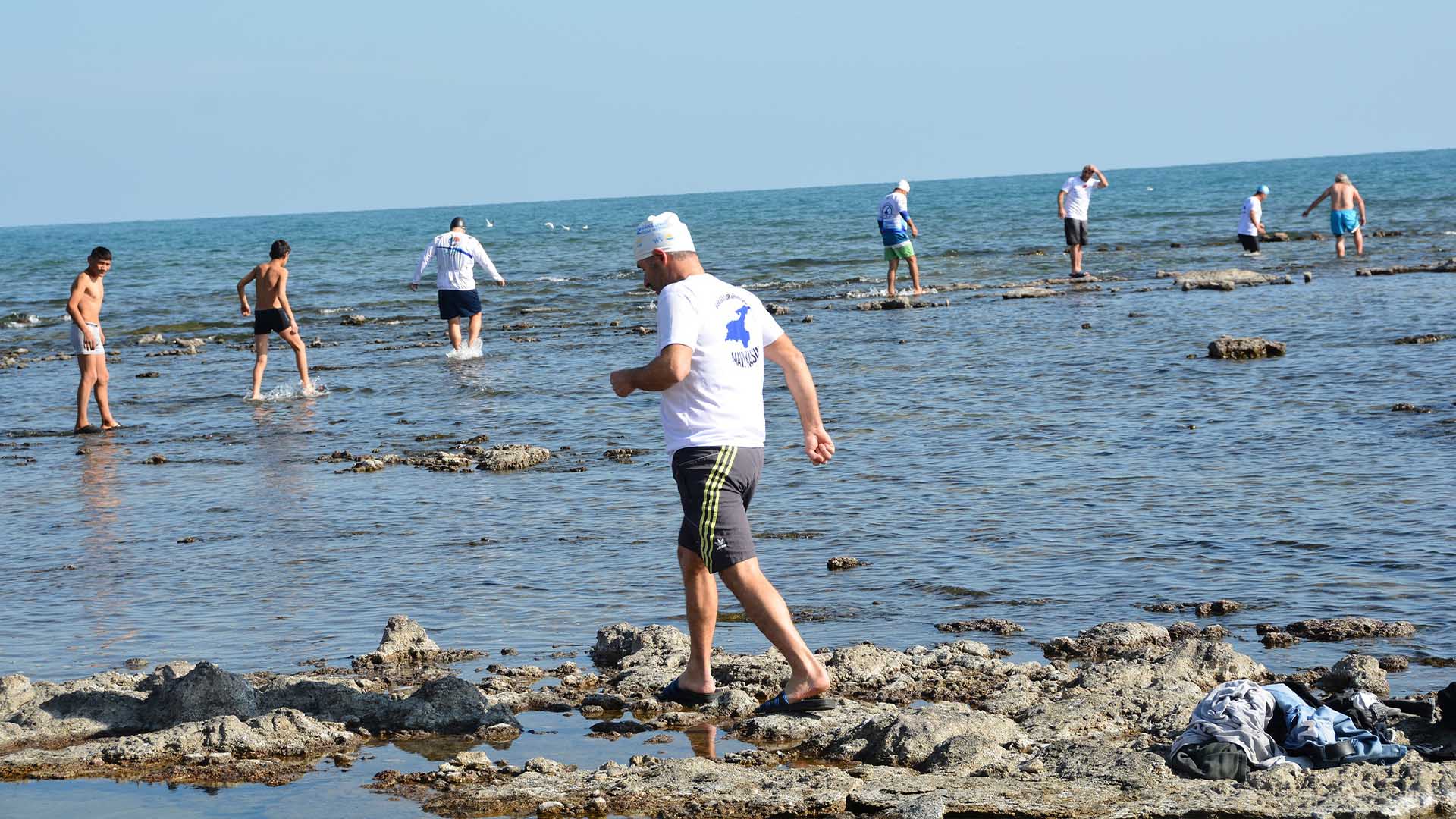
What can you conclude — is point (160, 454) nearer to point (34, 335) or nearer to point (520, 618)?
point (520, 618)

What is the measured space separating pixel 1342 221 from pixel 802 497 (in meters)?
22.1

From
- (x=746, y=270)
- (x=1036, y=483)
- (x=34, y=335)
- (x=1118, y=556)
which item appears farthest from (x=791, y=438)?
(x=746, y=270)

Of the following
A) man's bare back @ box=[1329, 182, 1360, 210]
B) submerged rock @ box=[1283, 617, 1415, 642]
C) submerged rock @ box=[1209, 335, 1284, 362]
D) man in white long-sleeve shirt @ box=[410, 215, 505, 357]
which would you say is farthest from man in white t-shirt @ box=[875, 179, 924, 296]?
submerged rock @ box=[1283, 617, 1415, 642]

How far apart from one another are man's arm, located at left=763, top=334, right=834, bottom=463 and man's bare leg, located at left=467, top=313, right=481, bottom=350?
14059 millimetres

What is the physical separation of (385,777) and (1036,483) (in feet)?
18.3

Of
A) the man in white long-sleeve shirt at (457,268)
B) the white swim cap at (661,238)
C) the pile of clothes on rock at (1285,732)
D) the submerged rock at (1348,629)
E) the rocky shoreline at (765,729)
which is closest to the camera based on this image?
the rocky shoreline at (765,729)

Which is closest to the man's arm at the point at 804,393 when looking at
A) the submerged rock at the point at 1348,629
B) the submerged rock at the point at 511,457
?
the submerged rock at the point at 1348,629

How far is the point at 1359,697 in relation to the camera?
15.8ft

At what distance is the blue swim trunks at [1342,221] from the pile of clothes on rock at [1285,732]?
1002 inches

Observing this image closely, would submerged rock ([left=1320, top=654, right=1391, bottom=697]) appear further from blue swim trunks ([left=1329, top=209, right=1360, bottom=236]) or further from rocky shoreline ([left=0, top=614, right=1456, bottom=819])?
blue swim trunks ([left=1329, top=209, right=1360, bottom=236])

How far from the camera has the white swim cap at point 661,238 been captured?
5555 mm

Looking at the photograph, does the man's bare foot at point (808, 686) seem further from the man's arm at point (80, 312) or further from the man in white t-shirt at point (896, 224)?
the man in white t-shirt at point (896, 224)

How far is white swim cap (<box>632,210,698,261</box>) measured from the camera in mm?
5555

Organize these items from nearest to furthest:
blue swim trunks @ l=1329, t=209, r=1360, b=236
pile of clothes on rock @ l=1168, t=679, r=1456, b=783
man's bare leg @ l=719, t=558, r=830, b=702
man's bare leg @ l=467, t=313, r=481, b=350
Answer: pile of clothes on rock @ l=1168, t=679, r=1456, b=783
man's bare leg @ l=719, t=558, r=830, b=702
man's bare leg @ l=467, t=313, r=481, b=350
blue swim trunks @ l=1329, t=209, r=1360, b=236
